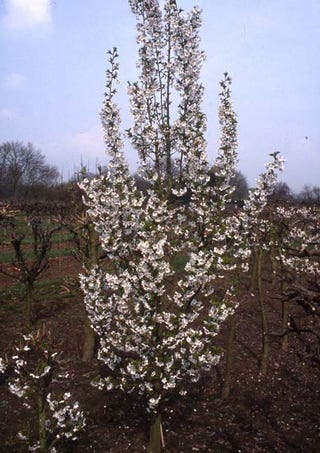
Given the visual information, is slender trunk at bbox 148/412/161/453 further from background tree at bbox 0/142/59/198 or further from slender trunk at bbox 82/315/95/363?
background tree at bbox 0/142/59/198

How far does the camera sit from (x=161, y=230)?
21.0 feet

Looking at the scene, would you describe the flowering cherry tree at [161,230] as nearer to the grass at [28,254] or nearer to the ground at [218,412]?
the ground at [218,412]

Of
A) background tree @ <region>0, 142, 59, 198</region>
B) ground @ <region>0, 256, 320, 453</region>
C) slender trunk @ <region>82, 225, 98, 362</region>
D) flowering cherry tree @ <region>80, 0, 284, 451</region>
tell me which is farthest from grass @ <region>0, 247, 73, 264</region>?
background tree @ <region>0, 142, 59, 198</region>

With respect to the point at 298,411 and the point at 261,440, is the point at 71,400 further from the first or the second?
the point at 298,411

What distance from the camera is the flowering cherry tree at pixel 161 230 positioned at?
632 centimetres

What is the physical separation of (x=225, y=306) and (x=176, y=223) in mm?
1904

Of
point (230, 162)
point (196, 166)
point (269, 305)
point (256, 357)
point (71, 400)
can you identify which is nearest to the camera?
point (196, 166)

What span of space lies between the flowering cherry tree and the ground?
1073 millimetres

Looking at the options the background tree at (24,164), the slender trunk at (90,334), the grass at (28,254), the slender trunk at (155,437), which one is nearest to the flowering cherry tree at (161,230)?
the slender trunk at (155,437)

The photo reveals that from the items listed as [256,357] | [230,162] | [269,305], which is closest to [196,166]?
[230,162]

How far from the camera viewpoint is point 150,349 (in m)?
6.54

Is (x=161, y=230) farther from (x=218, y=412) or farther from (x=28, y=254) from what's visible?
(x=28, y=254)

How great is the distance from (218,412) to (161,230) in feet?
14.4

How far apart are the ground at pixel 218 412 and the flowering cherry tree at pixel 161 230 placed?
1073 mm
